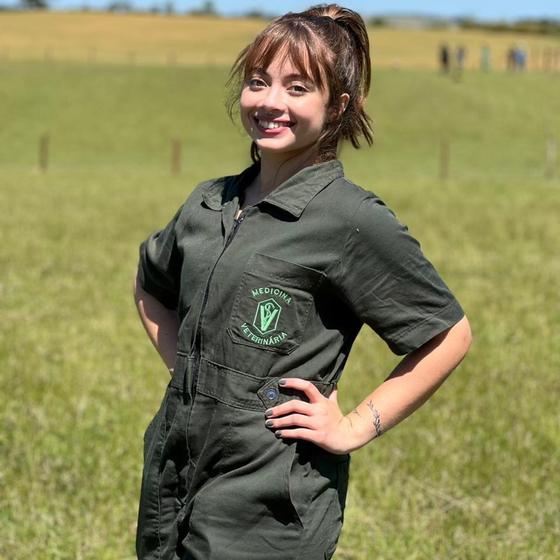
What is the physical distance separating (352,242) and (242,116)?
41 cm

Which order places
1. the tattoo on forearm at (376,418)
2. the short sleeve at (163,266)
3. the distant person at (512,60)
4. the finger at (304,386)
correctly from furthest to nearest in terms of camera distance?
the distant person at (512,60)
the short sleeve at (163,266)
the tattoo on forearm at (376,418)
the finger at (304,386)

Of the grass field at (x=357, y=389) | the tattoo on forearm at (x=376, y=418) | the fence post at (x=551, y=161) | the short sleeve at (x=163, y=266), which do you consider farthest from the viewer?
the fence post at (x=551, y=161)

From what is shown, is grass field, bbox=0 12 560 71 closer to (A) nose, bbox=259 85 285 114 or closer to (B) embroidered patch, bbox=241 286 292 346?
(A) nose, bbox=259 85 285 114

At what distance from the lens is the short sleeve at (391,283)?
2250 mm

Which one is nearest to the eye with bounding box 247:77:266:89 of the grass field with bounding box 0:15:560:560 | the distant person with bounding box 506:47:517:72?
the grass field with bounding box 0:15:560:560

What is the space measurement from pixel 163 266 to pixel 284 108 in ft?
1.89

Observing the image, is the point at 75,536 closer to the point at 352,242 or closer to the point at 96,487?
the point at 96,487

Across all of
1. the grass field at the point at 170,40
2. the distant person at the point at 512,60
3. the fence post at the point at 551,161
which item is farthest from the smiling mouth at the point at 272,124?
the distant person at the point at 512,60

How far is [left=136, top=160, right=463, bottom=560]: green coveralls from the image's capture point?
2252 millimetres

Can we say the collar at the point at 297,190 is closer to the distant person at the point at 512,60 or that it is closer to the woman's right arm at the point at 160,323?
the woman's right arm at the point at 160,323

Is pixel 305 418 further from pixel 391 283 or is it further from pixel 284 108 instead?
pixel 284 108

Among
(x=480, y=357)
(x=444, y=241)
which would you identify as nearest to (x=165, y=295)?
(x=480, y=357)

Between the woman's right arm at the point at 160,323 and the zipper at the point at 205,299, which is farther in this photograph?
the woman's right arm at the point at 160,323

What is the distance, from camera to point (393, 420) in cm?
236
